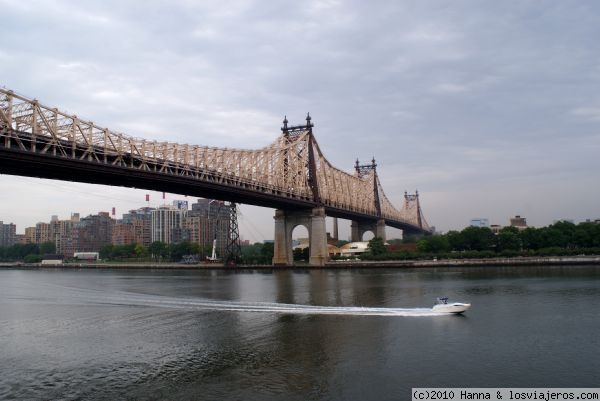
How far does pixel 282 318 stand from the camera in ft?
86.6

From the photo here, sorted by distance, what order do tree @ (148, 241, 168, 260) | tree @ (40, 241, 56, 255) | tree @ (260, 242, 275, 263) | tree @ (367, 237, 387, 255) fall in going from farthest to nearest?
tree @ (40, 241, 56, 255)
tree @ (148, 241, 168, 260)
tree @ (260, 242, 275, 263)
tree @ (367, 237, 387, 255)

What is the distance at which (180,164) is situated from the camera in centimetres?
5488

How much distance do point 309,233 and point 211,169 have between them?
2665 centimetres

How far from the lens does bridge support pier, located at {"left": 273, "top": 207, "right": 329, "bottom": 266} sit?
3206 inches

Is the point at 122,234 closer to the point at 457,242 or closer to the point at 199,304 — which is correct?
the point at 457,242

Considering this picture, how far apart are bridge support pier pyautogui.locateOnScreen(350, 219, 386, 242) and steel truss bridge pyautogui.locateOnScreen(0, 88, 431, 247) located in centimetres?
1038

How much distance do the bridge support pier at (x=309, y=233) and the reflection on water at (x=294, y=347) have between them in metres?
47.5

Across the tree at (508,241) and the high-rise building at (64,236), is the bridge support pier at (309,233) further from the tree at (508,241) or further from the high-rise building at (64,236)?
the high-rise building at (64,236)

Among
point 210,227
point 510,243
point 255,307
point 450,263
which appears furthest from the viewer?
point 210,227

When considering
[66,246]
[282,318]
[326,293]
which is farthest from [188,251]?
[282,318]

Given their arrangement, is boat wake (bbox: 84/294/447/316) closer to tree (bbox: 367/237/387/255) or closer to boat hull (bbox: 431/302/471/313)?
boat hull (bbox: 431/302/471/313)

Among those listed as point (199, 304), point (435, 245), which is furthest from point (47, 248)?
point (199, 304)

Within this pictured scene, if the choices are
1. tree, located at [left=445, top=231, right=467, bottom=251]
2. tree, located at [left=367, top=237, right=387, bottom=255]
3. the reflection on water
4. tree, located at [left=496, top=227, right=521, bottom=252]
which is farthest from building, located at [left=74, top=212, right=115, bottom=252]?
the reflection on water

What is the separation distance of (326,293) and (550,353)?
21663 millimetres
